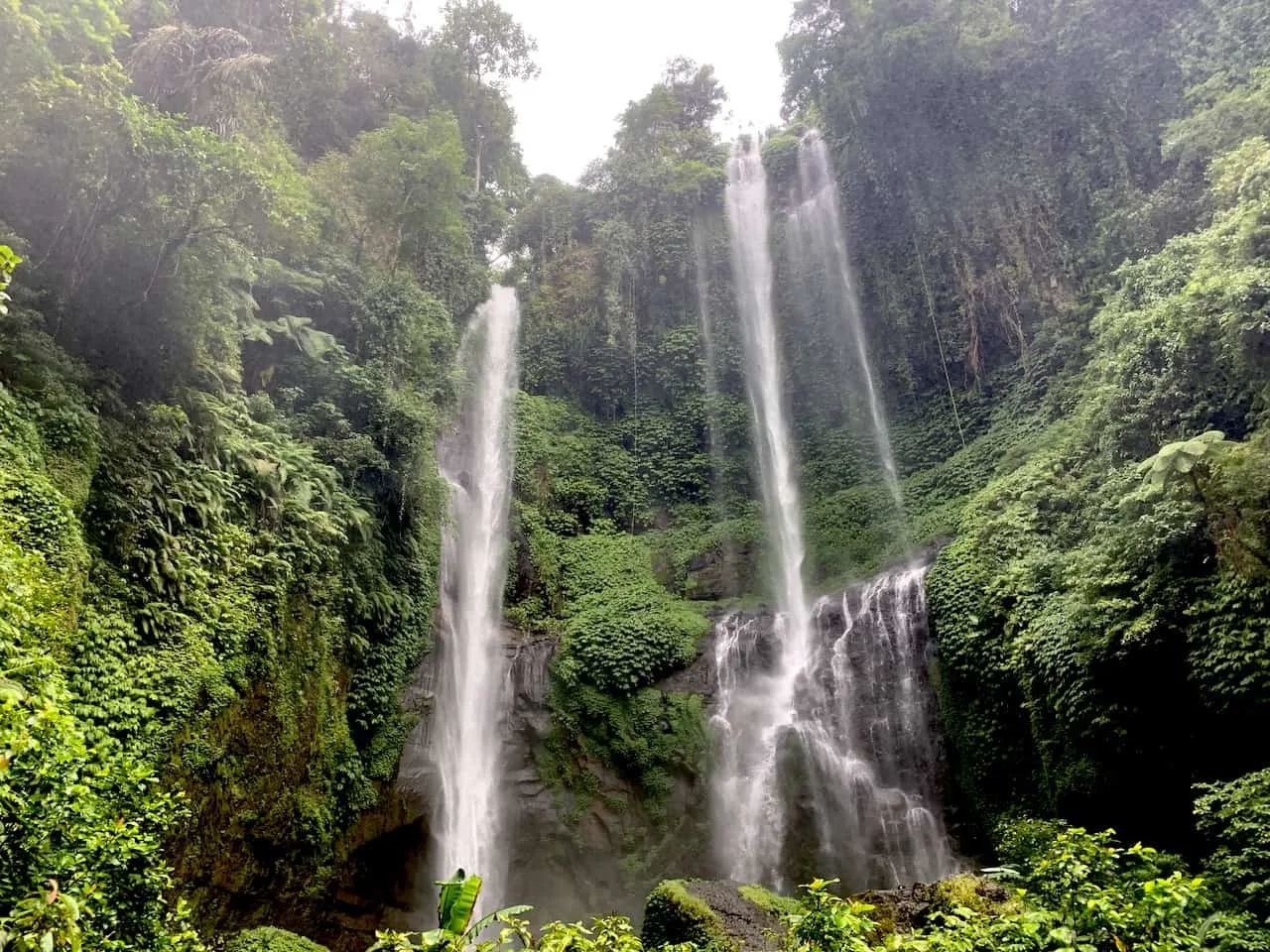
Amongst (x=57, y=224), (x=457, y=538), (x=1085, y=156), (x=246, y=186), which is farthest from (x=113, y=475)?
(x=1085, y=156)

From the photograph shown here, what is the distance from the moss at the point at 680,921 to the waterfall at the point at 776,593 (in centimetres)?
344

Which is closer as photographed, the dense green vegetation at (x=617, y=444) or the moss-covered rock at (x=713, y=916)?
the dense green vegetation at (x=617, y=444)

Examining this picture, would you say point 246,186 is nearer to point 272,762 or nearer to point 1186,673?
point 272,762

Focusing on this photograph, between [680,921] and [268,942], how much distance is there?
4.17 m

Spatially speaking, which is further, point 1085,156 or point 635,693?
point 1085,156

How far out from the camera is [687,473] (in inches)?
799

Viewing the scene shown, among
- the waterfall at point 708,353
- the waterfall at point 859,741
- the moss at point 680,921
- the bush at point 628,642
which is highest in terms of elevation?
the waterfall at point 708,353

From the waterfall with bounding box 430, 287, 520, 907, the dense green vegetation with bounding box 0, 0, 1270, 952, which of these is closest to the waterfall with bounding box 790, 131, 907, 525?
the dense green vegetation with bounding box 0, 0, 1270, 952

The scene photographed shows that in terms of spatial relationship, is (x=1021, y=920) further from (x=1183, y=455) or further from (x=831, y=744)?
(x=831, y=744)

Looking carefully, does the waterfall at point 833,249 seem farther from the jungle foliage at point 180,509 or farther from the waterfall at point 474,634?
the jungle foliage at point 180,509

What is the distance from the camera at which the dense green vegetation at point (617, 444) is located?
21.9ft

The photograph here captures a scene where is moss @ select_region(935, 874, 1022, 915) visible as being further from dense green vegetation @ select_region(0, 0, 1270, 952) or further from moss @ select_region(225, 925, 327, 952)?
moss @ select_region(225, 925, 327, 952)

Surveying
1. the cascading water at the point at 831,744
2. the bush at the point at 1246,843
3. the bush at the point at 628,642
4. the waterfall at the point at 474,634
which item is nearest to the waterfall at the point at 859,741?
the cascading water at the point at 831,744

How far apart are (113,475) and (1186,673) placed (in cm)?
1142
